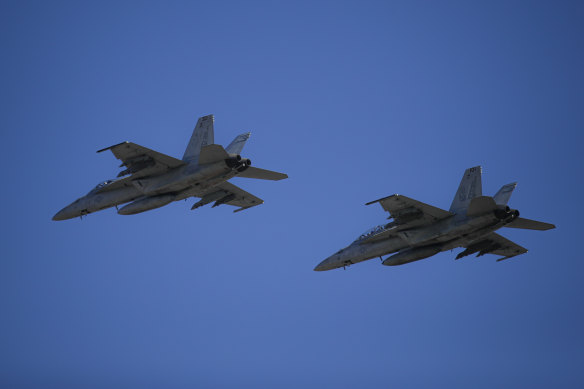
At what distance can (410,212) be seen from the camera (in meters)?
54.0

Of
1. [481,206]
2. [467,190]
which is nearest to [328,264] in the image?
[467,190]

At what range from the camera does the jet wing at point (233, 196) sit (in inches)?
2407

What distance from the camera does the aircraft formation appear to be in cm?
5238

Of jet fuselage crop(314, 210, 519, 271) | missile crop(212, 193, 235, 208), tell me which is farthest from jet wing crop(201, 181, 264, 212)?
jet fuselage crop(314, 210, 519, 271)

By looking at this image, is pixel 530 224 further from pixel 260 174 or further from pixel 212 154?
pixel 212 154

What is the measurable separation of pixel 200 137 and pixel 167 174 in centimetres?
323

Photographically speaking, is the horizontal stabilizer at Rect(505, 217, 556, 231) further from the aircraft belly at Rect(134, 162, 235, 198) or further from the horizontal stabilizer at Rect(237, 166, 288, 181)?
the aircraft belly at Rect(134, 162, 235, 198)

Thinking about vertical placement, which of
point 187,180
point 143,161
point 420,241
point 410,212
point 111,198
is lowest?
point 420,241

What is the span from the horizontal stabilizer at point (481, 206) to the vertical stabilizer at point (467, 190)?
1516 mm

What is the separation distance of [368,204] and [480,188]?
8524 mm

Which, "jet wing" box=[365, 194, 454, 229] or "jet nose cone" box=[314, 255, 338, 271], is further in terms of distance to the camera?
"jet nose cone" box=[314, 255, 338, 271]

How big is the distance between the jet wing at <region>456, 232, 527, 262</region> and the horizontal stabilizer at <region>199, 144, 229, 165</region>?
1942cm

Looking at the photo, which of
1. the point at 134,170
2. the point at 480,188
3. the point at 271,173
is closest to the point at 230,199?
the point at 271,173

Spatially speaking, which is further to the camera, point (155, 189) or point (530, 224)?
point (530, 224)
